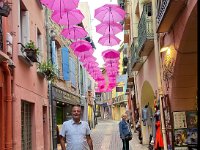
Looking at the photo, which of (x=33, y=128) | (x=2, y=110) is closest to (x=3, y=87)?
(x=2, y=110)

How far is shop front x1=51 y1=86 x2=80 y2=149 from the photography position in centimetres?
1692

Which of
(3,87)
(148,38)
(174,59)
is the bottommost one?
(3,87)

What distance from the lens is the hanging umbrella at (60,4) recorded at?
1118 cm

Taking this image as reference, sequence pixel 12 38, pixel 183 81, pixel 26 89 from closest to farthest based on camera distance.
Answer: pixel 12 38 < pixel 183 81 < pixel 26 89

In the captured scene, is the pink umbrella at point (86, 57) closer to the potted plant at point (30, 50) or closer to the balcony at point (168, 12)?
the potted plant at point (30, 50)

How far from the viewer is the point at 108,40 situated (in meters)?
15.2

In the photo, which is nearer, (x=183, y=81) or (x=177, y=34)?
(x=177, y=34)

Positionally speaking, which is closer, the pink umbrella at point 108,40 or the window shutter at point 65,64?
the pink umbrella at point 108,40

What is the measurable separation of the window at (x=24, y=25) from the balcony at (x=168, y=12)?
399cm

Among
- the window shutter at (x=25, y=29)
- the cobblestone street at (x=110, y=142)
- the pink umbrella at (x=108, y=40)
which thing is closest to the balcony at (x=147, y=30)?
the pink umbrella at (x=108, y=40)

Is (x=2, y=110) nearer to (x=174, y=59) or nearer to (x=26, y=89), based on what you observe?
(x=26, y=89)

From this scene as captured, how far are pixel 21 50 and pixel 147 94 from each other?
10.6 m

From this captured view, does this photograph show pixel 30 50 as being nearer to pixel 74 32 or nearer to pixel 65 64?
pixel 74 32

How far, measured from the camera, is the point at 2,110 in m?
8.78
